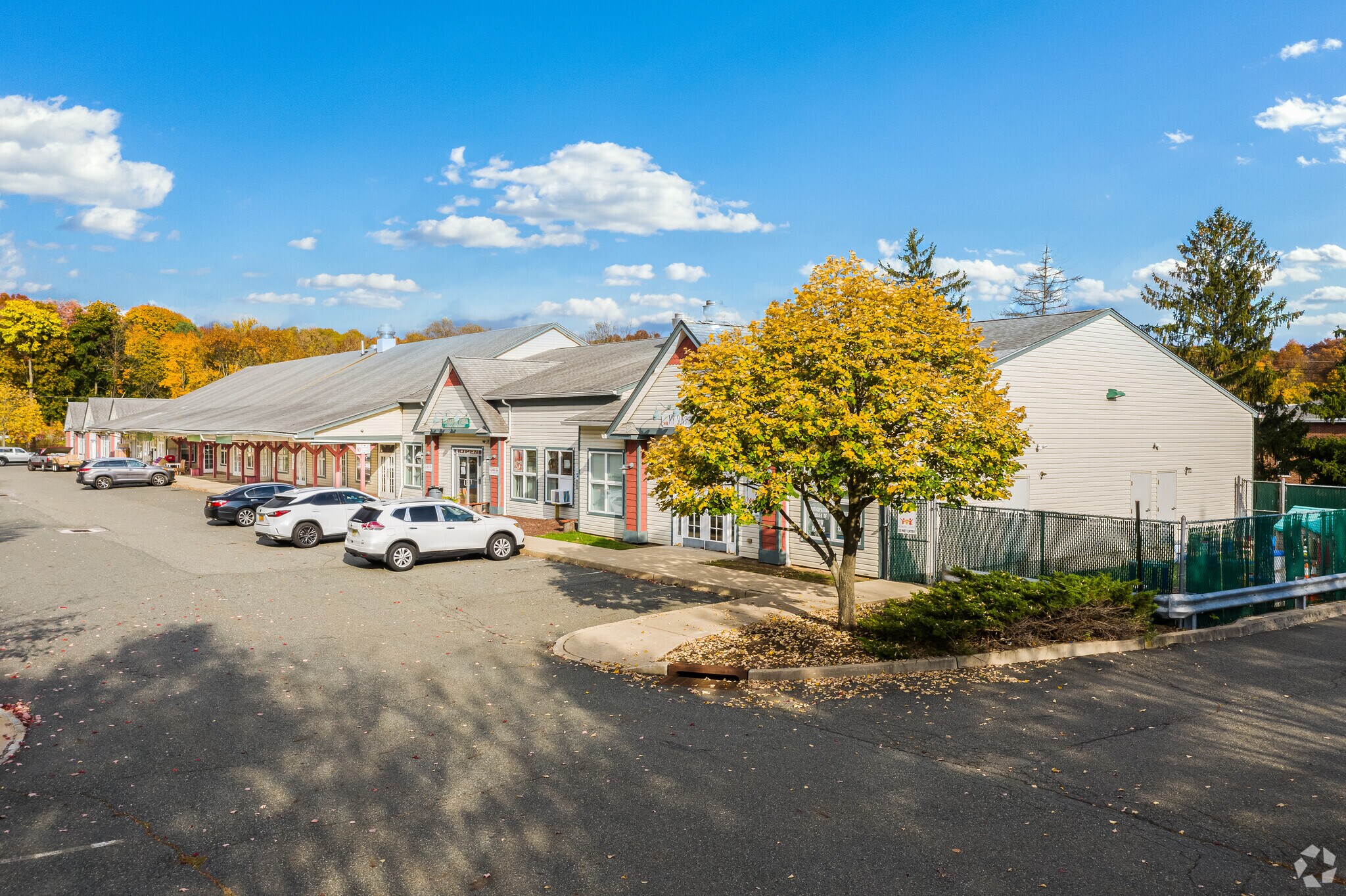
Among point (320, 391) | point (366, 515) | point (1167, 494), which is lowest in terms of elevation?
point (366, 515)

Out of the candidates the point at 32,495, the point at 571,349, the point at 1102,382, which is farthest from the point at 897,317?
the point at 32,495

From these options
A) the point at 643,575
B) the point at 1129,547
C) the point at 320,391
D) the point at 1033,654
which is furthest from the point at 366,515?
the point at 320,391

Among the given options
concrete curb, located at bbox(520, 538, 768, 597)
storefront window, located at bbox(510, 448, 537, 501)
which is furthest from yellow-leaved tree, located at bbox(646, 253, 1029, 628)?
storefront window, located at bbox(510, 448, 537, 501)

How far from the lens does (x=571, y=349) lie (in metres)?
40.0

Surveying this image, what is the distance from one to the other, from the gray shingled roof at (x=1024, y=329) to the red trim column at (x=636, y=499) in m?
9.49

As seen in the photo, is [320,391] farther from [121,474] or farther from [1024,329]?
[1024,329]

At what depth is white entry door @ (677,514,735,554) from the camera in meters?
22.2

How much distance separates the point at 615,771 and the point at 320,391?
1810 inches

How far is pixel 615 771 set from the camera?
7.95 meters

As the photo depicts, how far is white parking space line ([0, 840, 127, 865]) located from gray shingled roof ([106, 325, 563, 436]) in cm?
2970

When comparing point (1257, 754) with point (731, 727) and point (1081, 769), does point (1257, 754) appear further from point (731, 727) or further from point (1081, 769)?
point (731, 727)

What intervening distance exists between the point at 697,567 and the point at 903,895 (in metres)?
14.3

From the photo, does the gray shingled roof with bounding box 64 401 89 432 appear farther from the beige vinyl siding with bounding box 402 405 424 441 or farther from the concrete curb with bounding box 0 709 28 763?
the concrete curb with bounding box 0 709 28 763

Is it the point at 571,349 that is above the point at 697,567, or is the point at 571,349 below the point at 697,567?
above
